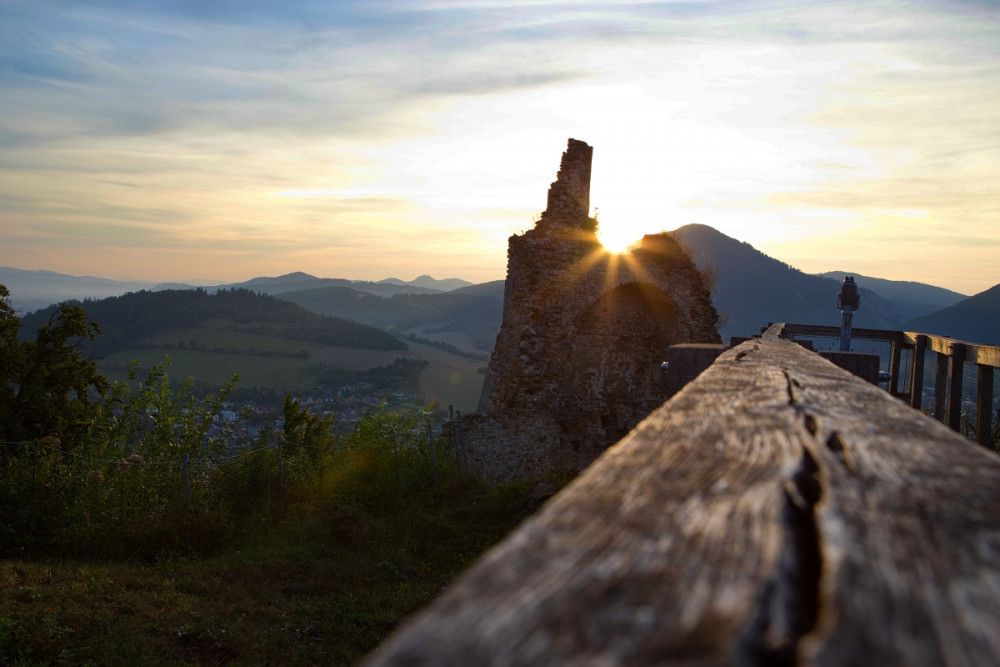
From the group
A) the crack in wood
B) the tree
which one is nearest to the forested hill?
the tree

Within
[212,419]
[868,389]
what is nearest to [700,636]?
[868,389]

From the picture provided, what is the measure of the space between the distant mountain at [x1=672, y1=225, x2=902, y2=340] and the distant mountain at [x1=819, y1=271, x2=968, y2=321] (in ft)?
83.2

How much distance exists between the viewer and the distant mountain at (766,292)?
104000 millimetres

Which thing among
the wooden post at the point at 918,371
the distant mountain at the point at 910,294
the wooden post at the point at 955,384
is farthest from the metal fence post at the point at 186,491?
the distant mountain at the point at 910,294

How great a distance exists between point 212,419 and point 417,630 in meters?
10.7

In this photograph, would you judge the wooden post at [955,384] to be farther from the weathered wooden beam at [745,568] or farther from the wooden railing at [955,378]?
the weathered wooden beam at [745,568]

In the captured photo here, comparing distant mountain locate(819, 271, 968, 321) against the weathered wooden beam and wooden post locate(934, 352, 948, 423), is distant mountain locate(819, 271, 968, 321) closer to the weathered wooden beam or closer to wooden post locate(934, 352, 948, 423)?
wooden post locate(934, 352, 948, 423)

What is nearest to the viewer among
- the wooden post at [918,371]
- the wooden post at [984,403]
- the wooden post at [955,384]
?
the wooden post at [984,403]

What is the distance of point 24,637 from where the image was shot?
5.29m

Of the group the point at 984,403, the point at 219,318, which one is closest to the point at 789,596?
the point at 984,403

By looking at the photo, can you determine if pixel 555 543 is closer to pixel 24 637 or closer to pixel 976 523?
pixel 976 523

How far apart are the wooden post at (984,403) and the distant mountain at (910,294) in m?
143

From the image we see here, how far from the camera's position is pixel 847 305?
910 cm

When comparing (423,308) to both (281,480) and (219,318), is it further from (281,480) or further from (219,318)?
(281,480)
